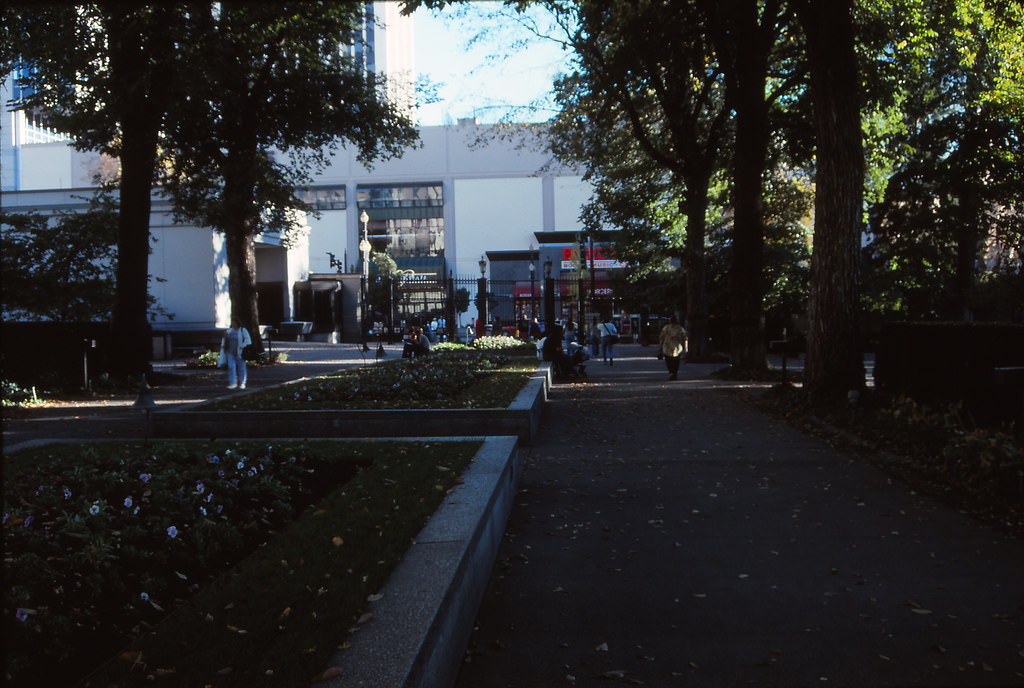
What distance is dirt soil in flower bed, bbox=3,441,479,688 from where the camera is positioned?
331 centimetres

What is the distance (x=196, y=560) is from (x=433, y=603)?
5.47 ft

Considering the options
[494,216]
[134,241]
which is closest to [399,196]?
[494,216]

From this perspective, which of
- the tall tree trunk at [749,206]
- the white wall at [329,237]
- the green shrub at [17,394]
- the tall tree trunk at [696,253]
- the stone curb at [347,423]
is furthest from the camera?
the white wall at [329,237]

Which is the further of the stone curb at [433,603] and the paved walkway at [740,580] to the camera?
the paved walkway at [740,580]

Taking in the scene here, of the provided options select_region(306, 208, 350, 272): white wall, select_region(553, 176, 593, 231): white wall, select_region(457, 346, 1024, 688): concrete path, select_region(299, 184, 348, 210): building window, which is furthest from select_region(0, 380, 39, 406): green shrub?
select_region(299, 184, 348, 210): building window

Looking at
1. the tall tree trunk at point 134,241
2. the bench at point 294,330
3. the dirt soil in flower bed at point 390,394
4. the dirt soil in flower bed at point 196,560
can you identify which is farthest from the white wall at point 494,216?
the dirt soil in flower bed at point 196,560

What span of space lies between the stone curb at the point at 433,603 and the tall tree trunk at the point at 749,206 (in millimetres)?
15466

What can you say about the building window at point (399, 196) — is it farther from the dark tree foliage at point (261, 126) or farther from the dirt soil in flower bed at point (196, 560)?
the dirt soil in flower bed at point (196, 560)

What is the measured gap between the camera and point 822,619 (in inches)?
185

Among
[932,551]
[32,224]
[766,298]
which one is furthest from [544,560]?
[766,298]

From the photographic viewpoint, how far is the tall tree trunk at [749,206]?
65.8 ft

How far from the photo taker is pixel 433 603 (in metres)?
3.73

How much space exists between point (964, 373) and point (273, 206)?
22.7 meters

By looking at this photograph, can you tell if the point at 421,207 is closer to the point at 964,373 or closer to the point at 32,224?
the point at 32,224
